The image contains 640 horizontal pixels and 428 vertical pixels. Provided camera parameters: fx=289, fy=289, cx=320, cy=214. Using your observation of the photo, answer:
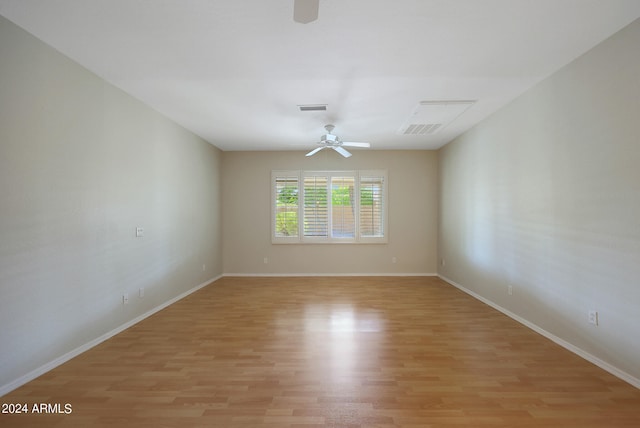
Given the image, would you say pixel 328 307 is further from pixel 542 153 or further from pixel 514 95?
pixel 514 95

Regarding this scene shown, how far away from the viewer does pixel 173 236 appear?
427 cm

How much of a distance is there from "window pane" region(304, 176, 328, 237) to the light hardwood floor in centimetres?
263

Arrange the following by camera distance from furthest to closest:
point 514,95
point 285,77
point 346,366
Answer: point 514,95
point 285,77
point 346,366

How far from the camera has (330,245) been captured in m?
6.11

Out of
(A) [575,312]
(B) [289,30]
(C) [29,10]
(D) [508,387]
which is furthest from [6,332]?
(A) [575,312]

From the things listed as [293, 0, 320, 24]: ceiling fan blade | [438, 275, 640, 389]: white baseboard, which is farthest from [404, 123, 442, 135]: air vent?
[293, 0, 320, 24]: ceiling fan blade

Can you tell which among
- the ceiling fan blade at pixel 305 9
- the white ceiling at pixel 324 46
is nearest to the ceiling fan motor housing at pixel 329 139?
the white ceiling at pixel 324 46

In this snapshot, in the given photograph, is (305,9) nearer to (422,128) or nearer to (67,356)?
(67,356)

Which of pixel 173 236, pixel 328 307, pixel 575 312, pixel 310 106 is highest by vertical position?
pixel 310 106

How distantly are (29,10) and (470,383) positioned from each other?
4.04 m

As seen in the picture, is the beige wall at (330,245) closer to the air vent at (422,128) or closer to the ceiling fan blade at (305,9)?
the air vent at (422,128)

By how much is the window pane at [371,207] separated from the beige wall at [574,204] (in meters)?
2.22

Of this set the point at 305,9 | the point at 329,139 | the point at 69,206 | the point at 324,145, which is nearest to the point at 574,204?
the point at 305,9

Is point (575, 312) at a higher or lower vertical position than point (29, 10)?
lower
